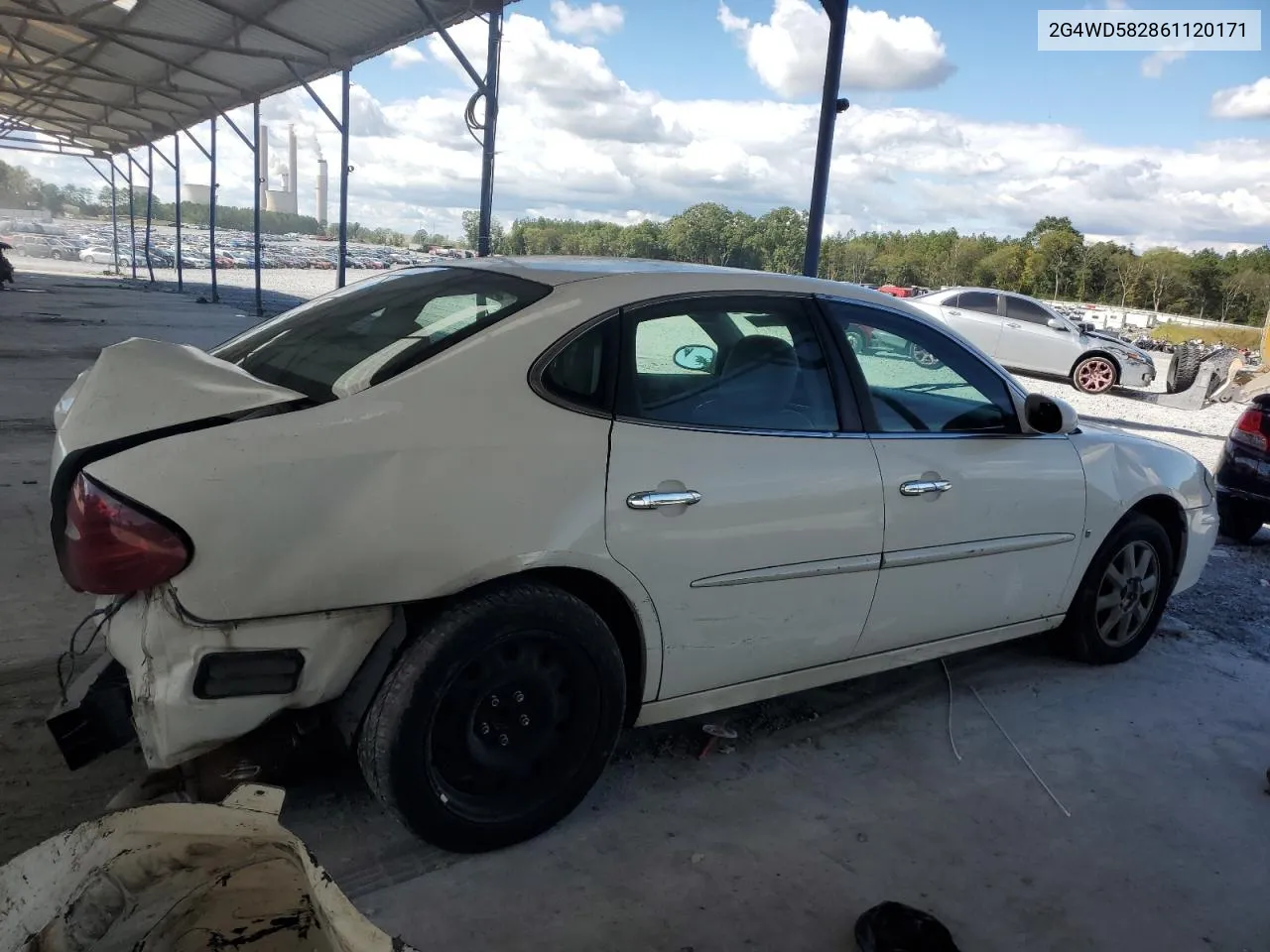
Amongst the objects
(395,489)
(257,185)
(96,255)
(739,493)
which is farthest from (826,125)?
(96,255)

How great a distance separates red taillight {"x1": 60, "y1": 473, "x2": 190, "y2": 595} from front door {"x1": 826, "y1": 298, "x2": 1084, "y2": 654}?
2097 mm

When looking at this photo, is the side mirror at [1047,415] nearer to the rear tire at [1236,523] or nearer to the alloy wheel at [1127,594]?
the alloy wheel at [1127,594]

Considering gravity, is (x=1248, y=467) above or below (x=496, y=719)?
above

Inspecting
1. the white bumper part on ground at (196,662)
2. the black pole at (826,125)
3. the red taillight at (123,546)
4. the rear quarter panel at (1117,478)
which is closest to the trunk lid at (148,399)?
the red taillight at (123,546)

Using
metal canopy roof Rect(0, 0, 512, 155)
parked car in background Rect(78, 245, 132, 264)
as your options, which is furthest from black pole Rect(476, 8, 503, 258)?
parked car in background Rect(78, 245, 132, 264)

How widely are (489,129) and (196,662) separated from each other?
9020mm

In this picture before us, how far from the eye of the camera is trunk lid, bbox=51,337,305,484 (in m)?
2.09

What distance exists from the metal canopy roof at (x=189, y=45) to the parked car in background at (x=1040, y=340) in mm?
9743

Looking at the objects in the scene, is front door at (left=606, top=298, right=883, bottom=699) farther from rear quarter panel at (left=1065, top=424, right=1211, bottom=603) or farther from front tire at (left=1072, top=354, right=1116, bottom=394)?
front tire at (left=1072, top=354, right=1116, bottom=394)

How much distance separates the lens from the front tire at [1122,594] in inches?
152

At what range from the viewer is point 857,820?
2775mm

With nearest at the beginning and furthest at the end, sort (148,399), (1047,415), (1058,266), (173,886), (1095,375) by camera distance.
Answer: (173,886), (148,399), (1047,415), (1095,375), (1058,266)

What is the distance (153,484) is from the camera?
1979 mm

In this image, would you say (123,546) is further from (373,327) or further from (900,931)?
(900,931)
